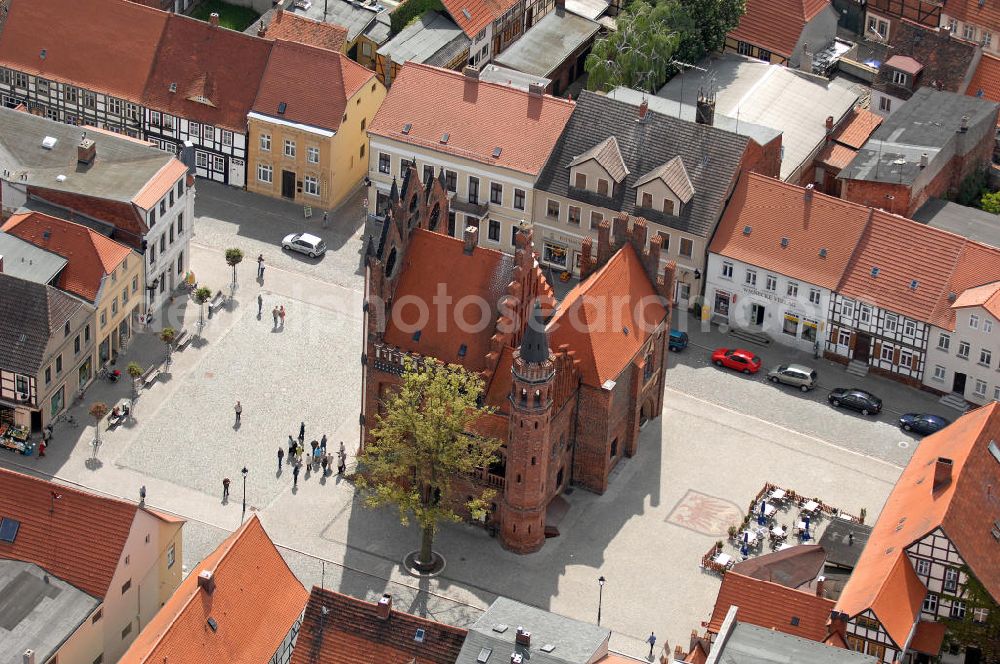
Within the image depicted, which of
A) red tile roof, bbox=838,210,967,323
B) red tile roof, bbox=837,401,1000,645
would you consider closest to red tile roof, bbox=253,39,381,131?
red tile roof, bbox=838,210,967,323

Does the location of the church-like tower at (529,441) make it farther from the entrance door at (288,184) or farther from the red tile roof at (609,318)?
the entrance door at (288,184)

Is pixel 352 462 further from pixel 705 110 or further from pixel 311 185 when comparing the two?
pixel 705 110

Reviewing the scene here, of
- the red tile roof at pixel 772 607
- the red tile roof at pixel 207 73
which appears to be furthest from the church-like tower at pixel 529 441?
the red tile roof at pixel 207 73

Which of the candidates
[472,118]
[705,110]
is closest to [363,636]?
[472,118]

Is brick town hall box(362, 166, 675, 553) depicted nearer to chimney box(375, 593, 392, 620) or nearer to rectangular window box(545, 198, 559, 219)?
chimney box(375, 593, 392, 620)

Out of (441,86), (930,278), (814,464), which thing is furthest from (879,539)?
(441,86)
